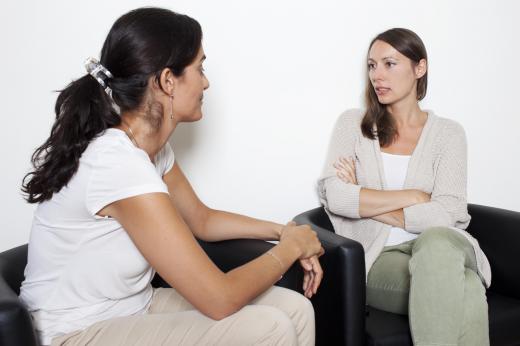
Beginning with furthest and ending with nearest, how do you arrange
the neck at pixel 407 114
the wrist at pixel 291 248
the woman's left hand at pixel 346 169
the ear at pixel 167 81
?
the neck at pixel 407 114
the woman's left hand at pixel 346 169
the wrist at pixel 291 248
the ear at pixel 167 81

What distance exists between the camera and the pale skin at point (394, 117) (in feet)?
6.57

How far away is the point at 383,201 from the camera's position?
78.6 inches

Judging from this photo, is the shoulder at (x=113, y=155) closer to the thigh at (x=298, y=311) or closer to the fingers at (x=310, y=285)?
the thigh at (x=298, y=311)

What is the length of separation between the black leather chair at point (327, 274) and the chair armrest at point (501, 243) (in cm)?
66

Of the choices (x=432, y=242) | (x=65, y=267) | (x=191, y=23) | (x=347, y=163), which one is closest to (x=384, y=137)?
(x=347, y=163)

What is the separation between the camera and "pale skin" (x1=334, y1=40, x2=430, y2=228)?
2002 mm

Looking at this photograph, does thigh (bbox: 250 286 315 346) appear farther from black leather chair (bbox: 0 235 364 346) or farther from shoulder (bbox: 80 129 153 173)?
shoulder (bbox: 80 129 153 173)

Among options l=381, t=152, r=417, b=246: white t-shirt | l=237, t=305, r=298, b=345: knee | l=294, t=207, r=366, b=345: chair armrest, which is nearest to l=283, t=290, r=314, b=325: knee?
l=237, t=305, r=298, b=345: knee

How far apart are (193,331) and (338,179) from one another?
0.98m

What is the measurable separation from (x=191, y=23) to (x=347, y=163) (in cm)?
97

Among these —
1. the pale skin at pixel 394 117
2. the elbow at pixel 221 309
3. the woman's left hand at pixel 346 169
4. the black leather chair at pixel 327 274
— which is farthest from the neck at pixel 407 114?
the elbow at pixel 221 309

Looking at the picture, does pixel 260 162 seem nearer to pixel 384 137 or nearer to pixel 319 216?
pixel 319 216

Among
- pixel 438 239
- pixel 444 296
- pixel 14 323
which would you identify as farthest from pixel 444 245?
pixel 14 323

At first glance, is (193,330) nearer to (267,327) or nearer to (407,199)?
(267,327)
